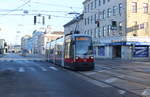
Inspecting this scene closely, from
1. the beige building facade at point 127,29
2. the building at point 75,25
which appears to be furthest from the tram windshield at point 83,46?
the building at point 75,25

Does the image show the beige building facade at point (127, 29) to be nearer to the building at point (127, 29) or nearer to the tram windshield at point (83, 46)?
the building at point (127, 29)

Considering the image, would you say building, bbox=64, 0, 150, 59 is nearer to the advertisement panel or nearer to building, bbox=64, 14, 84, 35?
the advertisement panel

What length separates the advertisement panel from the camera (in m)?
63.4

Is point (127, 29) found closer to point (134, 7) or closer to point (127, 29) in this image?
point (127, 29)

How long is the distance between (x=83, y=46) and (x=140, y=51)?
36.8 metres

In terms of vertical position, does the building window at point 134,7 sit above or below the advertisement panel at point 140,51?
above

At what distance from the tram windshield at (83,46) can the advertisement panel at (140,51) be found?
115 ft

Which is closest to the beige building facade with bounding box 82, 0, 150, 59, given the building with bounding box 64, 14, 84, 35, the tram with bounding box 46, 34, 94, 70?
the building with bounding box 64, 14, 84, 35

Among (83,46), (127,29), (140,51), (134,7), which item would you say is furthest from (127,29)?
(83,46)

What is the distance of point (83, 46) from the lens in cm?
2902

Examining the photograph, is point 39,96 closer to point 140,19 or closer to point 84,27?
point 140,19

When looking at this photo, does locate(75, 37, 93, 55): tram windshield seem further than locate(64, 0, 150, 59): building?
No

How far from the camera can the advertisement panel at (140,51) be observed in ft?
208

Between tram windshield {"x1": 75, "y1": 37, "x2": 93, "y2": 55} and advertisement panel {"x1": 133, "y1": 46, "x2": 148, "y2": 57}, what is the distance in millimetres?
35140
